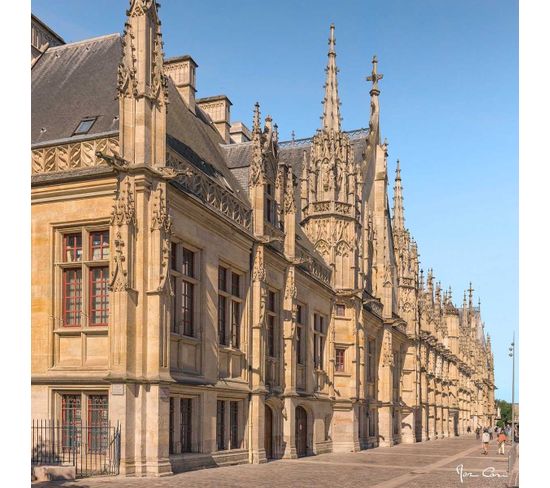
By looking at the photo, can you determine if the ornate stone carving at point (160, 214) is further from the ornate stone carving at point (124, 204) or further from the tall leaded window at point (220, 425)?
the tall leaded window at point (220, 425)

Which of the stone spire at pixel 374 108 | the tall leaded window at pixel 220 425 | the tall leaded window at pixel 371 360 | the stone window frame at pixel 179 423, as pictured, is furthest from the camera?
the stone spire at pixel 374 108

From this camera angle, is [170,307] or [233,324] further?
[233,324]

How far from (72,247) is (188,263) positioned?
393 cm

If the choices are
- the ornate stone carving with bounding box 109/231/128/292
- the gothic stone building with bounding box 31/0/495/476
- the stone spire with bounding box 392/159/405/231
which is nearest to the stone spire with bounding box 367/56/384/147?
the stone spire with bounding box 392/159/405/231

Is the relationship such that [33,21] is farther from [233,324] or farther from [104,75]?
[233,324]

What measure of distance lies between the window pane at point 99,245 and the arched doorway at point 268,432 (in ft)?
40.3

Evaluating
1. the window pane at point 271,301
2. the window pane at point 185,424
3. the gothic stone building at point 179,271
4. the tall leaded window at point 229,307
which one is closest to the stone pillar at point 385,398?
the gothic stone building at point 179,271

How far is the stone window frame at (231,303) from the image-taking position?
2747 centimetres

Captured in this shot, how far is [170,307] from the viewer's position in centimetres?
2211

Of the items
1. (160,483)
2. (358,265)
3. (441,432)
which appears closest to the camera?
(160,483)
